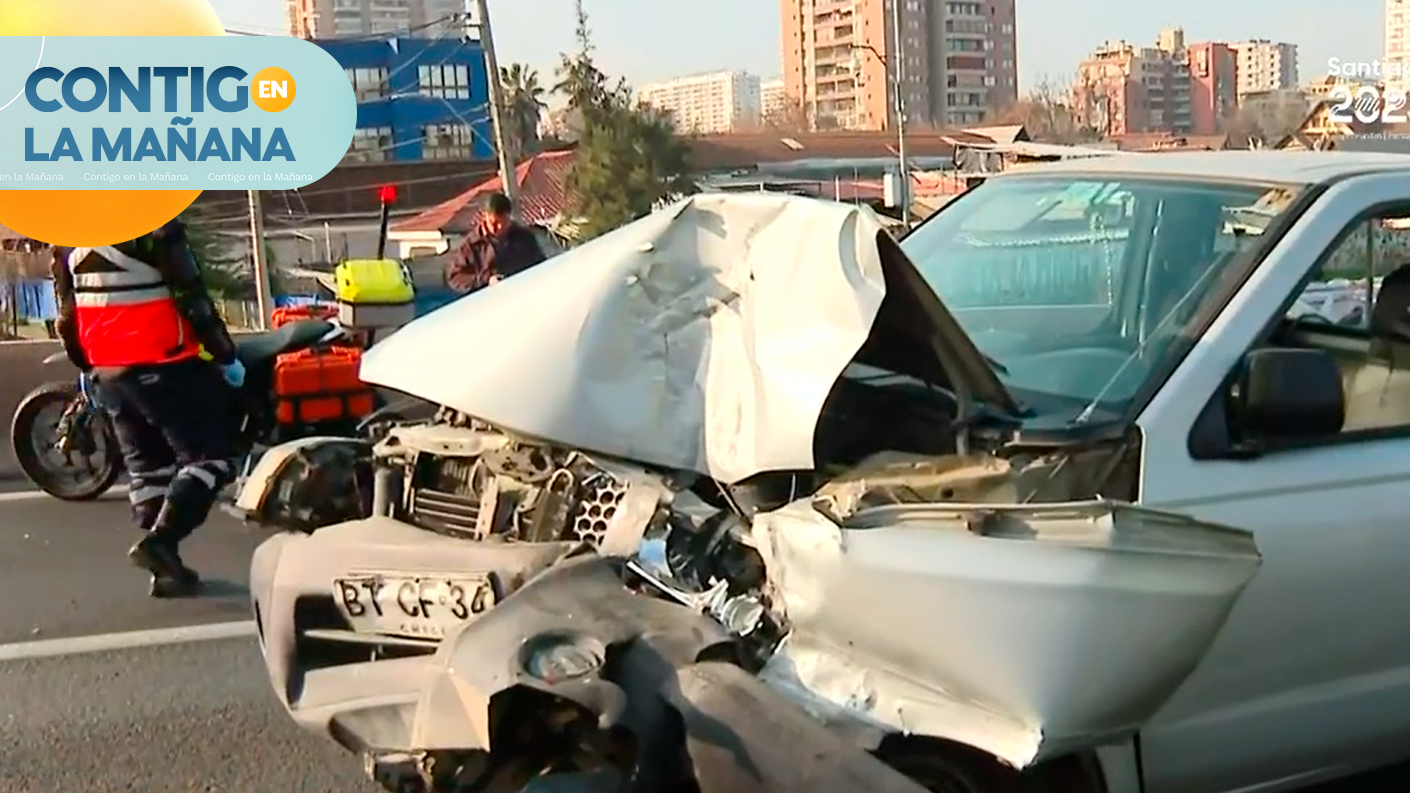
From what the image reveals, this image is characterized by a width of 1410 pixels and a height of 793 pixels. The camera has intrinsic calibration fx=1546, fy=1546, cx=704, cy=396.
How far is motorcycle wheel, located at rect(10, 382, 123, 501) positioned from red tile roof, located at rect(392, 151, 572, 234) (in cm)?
4002

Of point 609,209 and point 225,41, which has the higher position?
point 225,41

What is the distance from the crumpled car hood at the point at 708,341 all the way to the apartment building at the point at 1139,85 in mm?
65522

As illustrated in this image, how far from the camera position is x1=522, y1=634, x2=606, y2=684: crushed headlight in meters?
3.00

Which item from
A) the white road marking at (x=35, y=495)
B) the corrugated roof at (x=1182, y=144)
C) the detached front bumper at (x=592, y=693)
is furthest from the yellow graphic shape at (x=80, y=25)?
the detached front bumper at (x=592, y=693)

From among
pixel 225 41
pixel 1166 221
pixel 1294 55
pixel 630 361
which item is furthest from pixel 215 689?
pixel 1294 55

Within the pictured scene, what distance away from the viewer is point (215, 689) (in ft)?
17.6

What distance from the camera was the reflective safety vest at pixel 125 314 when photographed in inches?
256

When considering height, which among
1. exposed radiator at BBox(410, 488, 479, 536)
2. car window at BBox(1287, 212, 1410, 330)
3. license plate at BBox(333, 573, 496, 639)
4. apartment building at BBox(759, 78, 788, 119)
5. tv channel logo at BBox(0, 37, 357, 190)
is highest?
apartment building at BBox(759, 78, 788, 119)

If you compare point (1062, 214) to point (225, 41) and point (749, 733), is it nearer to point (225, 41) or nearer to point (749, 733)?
point (749, 733)

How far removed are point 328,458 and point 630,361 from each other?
1185 millimetres

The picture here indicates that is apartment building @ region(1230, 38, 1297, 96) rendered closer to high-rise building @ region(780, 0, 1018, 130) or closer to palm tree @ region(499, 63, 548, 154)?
high-rise building @ region(780, 0, 1018, 130)

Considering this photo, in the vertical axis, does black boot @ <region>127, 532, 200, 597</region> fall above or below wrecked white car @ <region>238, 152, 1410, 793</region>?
below

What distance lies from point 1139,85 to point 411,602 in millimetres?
73675

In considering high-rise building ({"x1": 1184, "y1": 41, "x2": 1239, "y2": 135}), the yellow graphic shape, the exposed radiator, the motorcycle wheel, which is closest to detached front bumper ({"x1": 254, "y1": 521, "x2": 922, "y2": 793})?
the exposed radiator
